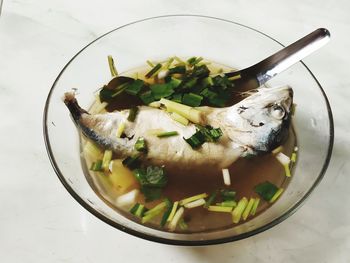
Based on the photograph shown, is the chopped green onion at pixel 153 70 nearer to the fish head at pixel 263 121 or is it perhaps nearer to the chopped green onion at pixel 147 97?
the chopped green onion at pixel 147 97

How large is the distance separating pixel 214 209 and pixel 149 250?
7.4 inches

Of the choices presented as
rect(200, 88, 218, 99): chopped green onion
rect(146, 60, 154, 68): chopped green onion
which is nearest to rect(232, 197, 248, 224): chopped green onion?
rect(200, 88, 218, 99): chopped green onion

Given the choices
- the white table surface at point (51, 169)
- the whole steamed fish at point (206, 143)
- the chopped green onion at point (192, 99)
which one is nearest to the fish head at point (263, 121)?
the whole steamed fish at point (206, 143)

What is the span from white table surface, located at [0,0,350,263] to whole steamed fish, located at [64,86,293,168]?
20cm

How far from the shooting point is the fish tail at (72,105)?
3.64 ft

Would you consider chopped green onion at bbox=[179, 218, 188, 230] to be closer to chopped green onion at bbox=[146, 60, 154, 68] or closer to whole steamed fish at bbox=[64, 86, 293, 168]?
whole steamed fish at bbox=[64, 86, 293, 168]

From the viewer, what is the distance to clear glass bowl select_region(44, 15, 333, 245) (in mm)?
979

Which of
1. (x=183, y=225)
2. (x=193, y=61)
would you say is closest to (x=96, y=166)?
(x=183, y=225)

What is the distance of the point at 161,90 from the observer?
4.23ft

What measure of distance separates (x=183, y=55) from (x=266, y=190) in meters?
0.54

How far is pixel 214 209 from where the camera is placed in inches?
42.8

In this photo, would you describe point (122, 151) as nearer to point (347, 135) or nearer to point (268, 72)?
point (268, 72)

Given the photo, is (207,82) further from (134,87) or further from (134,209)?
(134,209)

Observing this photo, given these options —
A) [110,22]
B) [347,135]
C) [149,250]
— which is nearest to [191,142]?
[149,250]
